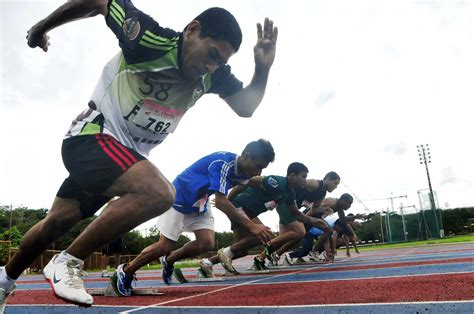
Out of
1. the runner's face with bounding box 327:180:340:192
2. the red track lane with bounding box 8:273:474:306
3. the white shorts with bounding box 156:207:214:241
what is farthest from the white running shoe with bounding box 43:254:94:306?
the runner's face with bounding box 327:180:340:192

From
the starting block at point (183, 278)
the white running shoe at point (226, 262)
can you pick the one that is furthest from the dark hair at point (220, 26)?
the white running shoe at point (226, 262)

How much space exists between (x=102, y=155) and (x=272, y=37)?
134 cm

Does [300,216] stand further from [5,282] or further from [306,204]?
[5,282]

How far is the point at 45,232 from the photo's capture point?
2297mm

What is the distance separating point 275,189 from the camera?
604cm

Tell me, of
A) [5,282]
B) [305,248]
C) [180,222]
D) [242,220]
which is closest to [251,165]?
[242,220]

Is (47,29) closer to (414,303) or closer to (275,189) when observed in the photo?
(414,303)

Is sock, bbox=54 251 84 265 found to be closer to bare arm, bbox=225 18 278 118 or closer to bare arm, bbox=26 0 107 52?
bare arm, bbox=26 0 107 52

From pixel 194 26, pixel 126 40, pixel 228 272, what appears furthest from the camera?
pixel 228 272

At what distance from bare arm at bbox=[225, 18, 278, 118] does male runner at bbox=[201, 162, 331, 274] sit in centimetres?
306

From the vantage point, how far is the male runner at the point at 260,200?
5.92m

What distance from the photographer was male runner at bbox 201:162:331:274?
592cm

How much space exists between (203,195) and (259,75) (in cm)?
220

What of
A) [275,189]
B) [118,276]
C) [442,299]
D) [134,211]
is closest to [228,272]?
[275,189]
